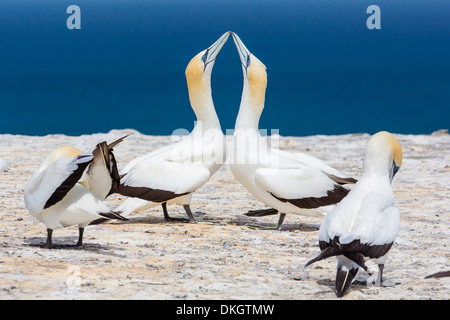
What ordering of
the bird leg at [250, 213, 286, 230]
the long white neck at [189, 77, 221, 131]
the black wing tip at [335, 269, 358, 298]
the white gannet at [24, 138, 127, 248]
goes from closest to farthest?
1. the black wing tip at [335, 269, 358, 298]
2. the white gannet at [24, 138, 127, 248]
3. the bird leg at [250, 213, 286, 230]
4. the long white neck at [189, 77, 221, 131]

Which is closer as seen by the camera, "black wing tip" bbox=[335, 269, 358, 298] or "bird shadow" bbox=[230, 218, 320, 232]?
"black wing tip" bbox=[335, 269, 358, 298]

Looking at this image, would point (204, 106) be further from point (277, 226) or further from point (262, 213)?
point (277, 226)

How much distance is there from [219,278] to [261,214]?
3.36 metres

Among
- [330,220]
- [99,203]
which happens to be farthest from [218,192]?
[330,220]

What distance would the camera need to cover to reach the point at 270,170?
849 centimetres

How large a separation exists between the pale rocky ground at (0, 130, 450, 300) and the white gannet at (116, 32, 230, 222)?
34 cm

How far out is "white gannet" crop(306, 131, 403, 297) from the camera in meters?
5.59

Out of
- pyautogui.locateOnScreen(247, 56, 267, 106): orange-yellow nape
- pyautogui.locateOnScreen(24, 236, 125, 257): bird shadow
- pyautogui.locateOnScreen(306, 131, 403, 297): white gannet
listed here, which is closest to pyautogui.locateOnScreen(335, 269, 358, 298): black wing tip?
pyautogui.locateOnScreen(306, 131, 403, 297): white gannet

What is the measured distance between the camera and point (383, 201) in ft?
20.3

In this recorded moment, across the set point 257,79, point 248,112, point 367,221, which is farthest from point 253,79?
point 367,221

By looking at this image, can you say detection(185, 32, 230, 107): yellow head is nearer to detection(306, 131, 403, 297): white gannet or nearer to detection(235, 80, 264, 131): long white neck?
detection(235, 80, 264, 131): long white neck

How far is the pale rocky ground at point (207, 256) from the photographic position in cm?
562

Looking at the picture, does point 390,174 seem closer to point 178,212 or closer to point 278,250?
point 278,250

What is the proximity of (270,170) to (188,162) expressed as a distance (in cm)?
95
